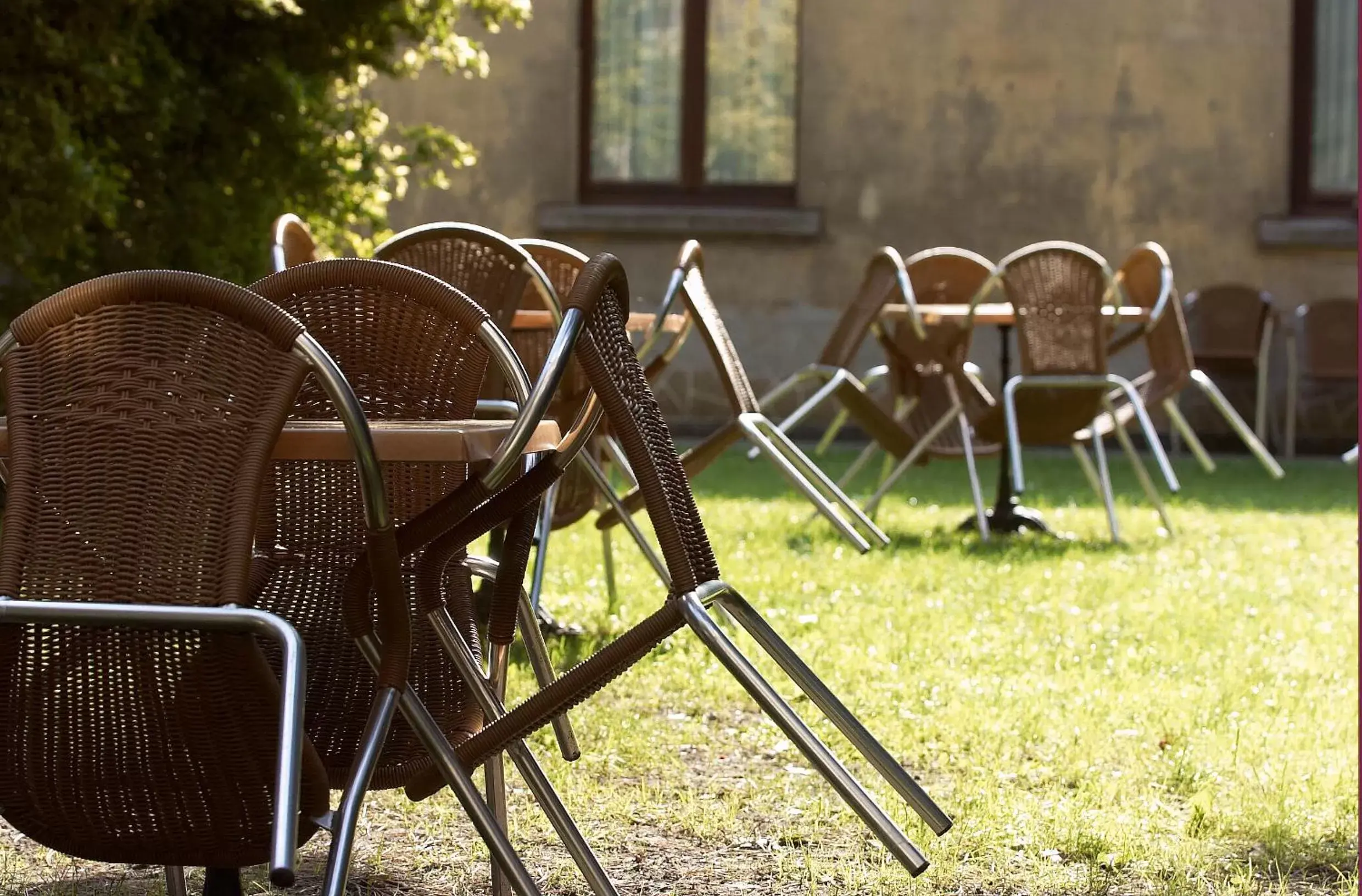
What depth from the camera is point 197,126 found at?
6.57 meters

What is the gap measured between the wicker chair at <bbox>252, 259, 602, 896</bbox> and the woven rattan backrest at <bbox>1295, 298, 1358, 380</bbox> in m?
10.2

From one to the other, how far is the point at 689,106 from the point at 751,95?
409mm

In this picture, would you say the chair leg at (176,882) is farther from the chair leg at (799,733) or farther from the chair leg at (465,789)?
the chair leg at (799,733)

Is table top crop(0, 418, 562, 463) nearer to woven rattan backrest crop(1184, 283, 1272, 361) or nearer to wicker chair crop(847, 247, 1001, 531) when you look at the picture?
wicker chair crop(847, 247, 1001, 531)

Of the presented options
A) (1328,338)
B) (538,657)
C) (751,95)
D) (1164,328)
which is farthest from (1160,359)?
(751,95)

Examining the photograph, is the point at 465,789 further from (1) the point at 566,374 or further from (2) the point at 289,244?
(2) the point at 289,244

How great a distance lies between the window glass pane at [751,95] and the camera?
41.1ft

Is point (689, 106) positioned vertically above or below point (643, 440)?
above

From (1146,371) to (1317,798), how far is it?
9.36 m

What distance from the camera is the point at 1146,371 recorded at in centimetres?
1243

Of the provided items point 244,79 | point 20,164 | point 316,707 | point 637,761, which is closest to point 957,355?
point 244,79

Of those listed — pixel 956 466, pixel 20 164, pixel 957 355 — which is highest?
pixel 20 164

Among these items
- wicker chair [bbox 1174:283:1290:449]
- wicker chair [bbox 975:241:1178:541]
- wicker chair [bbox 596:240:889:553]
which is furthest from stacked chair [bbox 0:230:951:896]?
wicker chair [bbox 1174:283:1290:449]

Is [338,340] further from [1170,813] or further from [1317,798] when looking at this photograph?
[1317,798]
